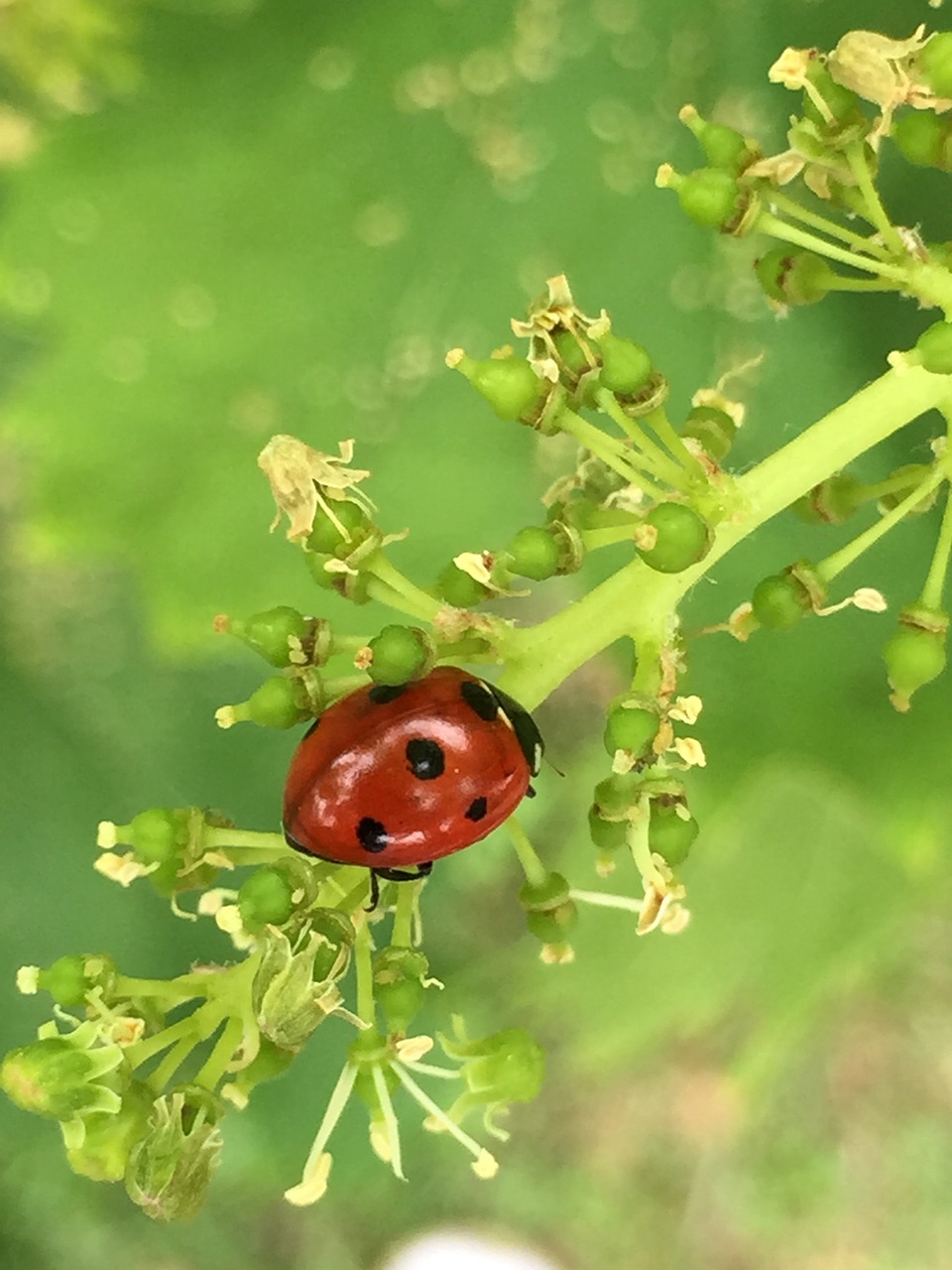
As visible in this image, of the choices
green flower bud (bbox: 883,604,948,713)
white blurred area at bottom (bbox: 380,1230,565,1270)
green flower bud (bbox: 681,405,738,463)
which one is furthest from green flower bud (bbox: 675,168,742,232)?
white blurred area at bottom (bbox: 380,1230,565,1270)

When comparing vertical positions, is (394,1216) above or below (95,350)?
below

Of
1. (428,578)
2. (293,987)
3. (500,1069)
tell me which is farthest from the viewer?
(428,578)

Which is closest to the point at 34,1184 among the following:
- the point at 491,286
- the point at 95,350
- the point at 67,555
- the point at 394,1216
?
the point at 394,1216

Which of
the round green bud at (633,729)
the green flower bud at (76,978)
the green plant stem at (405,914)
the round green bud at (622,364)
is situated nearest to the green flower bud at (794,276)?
the round green bud at (622,364)

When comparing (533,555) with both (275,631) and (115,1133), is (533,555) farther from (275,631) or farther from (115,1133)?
(115,1133)

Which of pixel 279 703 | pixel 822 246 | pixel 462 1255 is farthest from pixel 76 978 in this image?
pixel 462 1255

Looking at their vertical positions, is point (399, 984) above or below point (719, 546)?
below

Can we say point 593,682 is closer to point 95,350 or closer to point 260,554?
point 260,554
